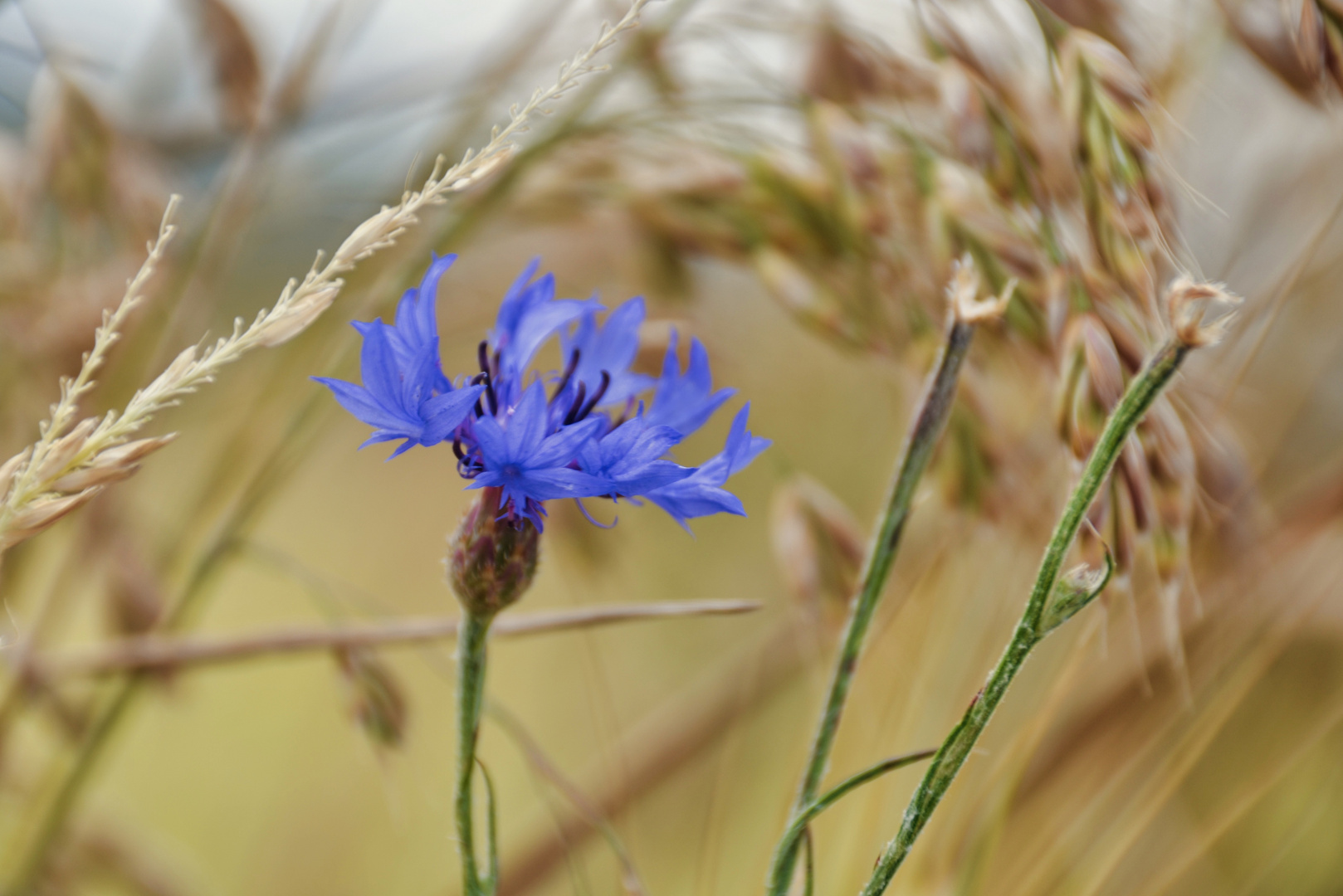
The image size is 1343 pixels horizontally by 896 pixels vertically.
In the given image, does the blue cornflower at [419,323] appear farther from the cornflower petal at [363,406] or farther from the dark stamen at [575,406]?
the dark stamen at [575,406]

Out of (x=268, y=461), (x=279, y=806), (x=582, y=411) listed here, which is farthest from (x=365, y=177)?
(x=279, y=806)

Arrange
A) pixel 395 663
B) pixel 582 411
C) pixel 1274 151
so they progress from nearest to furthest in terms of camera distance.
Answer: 1. pixel 582 411
2. pixel 1274 151
3. pixel 395 663

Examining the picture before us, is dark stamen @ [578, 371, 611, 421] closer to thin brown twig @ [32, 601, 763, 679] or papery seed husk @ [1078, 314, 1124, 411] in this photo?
thin brown twig @ [32, 601, 763, 679]

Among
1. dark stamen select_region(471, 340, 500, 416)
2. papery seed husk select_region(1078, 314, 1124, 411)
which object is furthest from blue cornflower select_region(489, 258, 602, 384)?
papery seed husk select_region(1078, 314, 1124, 411)

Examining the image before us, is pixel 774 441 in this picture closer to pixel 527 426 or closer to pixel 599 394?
pixel 599 394

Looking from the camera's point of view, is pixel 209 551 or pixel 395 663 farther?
pixel 395 663

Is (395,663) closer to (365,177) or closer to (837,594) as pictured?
(365,177)
